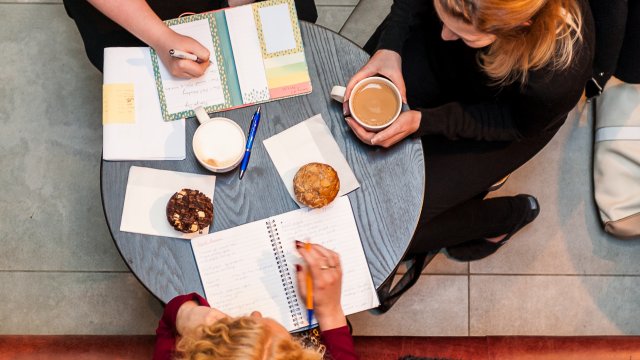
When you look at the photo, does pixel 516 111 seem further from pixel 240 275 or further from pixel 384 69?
pixel 240 275

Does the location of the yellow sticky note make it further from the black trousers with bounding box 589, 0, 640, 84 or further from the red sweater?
the black trousers with bounding box 589, 0, 640, 84

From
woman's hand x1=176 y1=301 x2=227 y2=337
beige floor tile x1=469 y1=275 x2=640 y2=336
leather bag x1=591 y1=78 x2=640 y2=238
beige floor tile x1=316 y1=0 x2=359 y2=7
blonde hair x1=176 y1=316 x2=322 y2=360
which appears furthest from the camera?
beige floor tile x1=316 y1=0 x2=359 y2=7

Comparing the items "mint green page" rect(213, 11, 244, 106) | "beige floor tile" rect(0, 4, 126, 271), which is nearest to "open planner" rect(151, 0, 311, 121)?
"mint green page" rect(213, 11, 244, 106)

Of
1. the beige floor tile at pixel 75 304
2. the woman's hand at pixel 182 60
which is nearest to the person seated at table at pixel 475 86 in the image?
the woman's hand at pixel 182 60

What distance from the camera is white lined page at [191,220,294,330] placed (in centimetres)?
121

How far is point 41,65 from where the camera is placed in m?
2.04

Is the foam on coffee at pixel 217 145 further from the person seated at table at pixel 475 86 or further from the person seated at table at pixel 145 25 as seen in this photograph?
the person seated at table at pixel 475 86

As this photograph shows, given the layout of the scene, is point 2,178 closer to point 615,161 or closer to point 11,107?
point 11,107

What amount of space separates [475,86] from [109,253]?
137 cm

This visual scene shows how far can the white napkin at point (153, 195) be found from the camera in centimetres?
122

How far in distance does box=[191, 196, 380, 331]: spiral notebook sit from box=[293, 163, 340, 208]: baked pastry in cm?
5

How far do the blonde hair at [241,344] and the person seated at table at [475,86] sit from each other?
19.5 inches

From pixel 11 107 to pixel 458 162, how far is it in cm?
164

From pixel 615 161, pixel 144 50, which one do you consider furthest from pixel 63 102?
pixel 615 161
